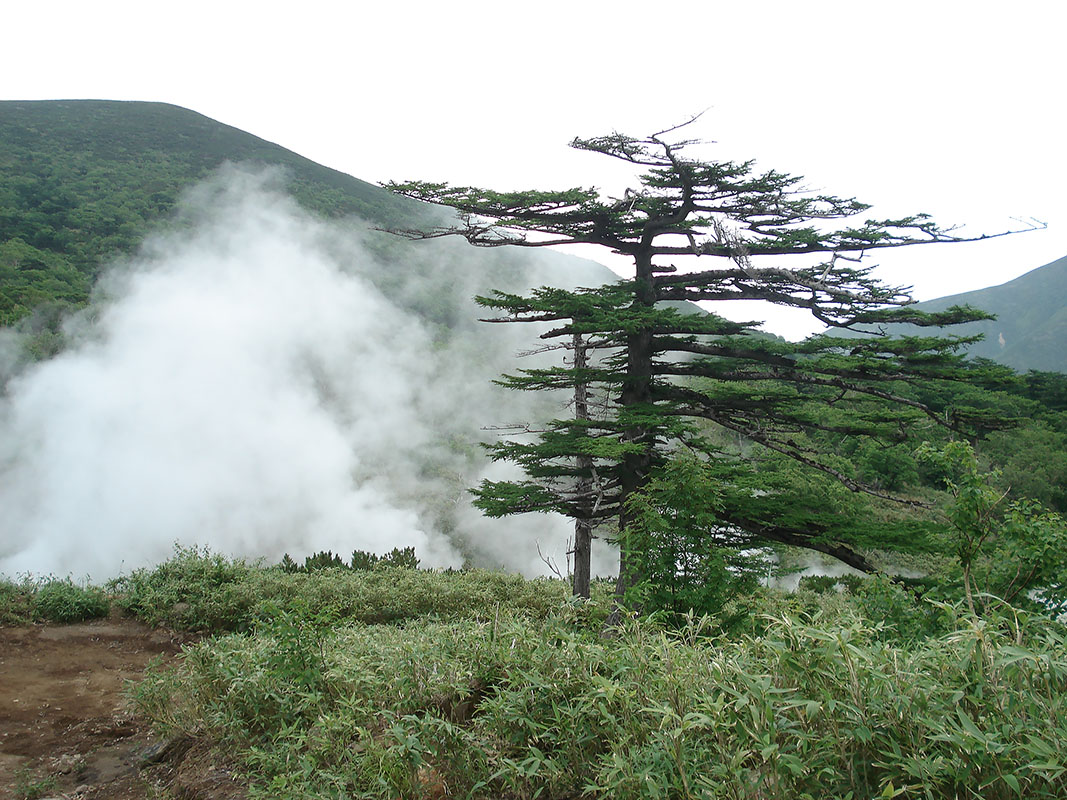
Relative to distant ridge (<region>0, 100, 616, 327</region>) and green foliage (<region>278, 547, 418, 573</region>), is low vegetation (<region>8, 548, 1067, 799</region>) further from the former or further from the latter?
distant ridge (<region>0, 100, 616, 327</region>)

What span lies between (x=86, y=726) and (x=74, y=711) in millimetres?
496

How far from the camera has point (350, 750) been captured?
3.32 m

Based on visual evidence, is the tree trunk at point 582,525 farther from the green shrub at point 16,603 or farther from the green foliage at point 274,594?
the green shrub at point 16,603

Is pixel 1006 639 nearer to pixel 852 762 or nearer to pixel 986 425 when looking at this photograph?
pixel 852 762

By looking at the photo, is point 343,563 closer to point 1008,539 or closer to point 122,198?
point 1008,539

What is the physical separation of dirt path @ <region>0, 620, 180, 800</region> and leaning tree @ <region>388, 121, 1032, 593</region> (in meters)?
A: 4.63

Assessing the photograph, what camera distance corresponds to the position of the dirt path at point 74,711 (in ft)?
14.2

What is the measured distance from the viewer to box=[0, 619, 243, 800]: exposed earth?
13.6 ft

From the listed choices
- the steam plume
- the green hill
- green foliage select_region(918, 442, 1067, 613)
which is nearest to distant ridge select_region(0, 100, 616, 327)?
the green hill

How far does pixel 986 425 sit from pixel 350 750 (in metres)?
7.87

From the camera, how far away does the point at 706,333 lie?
930cm

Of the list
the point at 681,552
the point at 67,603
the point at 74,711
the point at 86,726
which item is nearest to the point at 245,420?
the point at 67,603

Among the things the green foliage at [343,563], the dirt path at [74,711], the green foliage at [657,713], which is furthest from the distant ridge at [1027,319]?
the dirt path at [74,711]

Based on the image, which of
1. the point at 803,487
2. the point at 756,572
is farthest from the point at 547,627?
the point at 803,487
